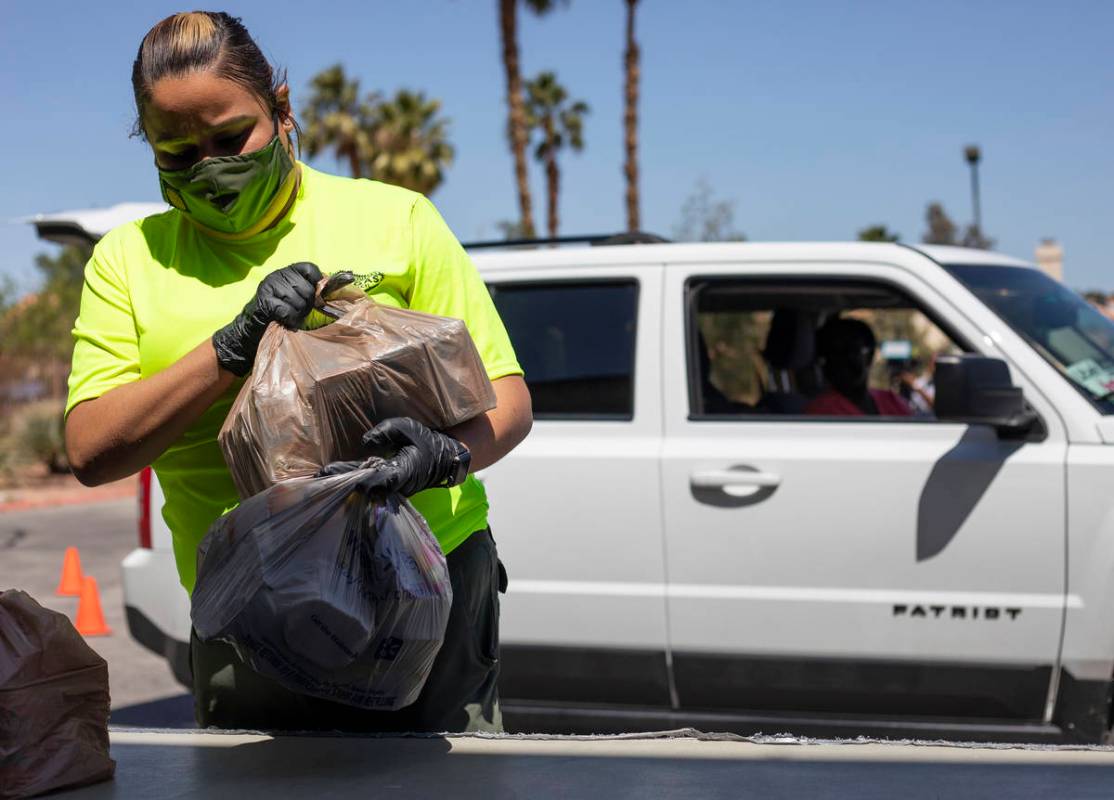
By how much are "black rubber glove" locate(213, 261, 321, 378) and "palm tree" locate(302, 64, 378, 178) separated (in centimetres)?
3660

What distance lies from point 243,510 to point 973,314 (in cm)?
296

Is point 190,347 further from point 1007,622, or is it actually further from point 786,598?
point 1007,622

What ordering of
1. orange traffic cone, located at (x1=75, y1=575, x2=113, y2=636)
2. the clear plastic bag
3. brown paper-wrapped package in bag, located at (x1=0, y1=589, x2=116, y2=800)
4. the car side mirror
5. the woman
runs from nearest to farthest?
the clear plastic bag, brown paper-wrapped package in bag, located at (x1=0, y1=589, x2=116, y2=800), the woman, the car side mirror, orange traffic cone, located at (x1=75, y1=575, x2=113, y2=636)

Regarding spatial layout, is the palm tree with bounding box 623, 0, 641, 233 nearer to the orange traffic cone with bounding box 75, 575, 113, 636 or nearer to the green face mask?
the orange traffic cone with bounding box 75, 575, 113, 636

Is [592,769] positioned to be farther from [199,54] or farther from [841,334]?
[841,334]


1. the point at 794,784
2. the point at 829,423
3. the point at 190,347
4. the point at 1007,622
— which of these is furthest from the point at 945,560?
the point at 190,347

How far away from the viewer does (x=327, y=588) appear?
1.84m

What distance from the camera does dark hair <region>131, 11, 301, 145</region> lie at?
2160mm

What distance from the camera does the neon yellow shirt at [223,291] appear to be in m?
2.25

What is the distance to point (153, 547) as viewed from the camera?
477 cm

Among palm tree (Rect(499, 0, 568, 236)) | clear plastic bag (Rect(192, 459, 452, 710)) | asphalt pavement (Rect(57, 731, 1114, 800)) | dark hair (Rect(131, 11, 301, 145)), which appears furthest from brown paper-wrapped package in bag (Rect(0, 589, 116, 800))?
palm tree (Rect(499, 0, 568, 236))

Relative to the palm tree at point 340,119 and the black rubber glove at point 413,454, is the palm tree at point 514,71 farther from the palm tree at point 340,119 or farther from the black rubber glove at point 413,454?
the black rubber glove at point 413,454

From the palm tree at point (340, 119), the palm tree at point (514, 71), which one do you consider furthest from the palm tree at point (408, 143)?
the palm tree at point (514, 71)

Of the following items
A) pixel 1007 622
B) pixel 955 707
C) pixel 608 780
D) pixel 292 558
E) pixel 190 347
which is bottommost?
pixel 955 707
